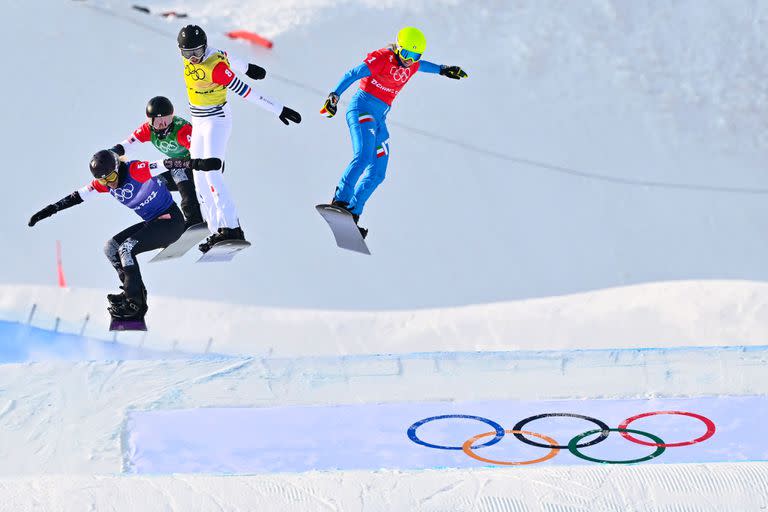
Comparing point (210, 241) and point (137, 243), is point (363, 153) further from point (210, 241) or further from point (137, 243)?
point (137, 243)

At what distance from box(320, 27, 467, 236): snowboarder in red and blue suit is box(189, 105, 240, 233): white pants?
3.19 feet

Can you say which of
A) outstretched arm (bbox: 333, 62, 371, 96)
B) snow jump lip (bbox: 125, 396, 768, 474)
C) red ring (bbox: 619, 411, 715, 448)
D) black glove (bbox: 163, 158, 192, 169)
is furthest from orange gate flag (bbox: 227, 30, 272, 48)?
red ring (bbox: 619, 411, 715, 448)

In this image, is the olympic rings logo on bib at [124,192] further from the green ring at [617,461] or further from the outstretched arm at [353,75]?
the green ring at [617,461]

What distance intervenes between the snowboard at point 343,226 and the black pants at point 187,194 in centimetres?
113

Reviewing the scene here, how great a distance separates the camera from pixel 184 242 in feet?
36.4

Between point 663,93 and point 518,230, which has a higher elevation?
point 663,93

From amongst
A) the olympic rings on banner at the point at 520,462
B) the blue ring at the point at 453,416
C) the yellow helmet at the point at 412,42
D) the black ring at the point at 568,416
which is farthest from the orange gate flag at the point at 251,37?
the olympic rings on banner at the point at 520,462

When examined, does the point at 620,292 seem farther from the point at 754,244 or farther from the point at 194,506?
the point at 194,506

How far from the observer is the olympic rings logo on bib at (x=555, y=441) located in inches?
419

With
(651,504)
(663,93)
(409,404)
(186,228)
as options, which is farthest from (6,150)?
(651,504)

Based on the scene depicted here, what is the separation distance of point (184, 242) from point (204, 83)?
147 cm

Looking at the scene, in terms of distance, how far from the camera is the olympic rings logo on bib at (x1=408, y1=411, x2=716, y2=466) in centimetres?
1065

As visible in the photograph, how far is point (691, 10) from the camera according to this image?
774 inches

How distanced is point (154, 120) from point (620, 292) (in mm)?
7141
